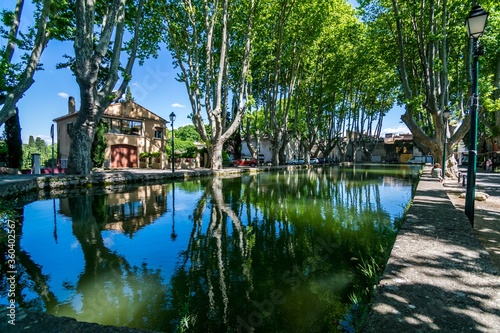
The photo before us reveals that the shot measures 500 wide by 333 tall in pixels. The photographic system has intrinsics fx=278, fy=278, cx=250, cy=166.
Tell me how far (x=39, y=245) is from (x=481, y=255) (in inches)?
246

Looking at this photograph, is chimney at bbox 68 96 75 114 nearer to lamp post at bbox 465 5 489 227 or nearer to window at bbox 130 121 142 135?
window at bbox 130 121 142 135

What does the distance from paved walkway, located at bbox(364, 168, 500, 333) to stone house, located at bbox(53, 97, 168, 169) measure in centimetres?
2607

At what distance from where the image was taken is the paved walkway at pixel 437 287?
1731 mm

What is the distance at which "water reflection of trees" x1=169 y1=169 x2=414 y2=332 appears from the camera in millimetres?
2715

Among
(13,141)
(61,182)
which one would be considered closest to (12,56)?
(61,182)

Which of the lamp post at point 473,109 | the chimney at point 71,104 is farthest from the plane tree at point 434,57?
the chimney at point 71,104

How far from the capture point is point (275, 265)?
12.7 feet

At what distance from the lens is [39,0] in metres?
13.2

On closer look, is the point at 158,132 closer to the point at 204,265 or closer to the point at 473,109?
the point at 204,265

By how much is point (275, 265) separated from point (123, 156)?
86.9ft

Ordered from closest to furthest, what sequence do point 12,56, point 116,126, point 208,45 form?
point 12,56
point 208,45
point 116,126

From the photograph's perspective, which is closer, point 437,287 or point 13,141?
point 437,287

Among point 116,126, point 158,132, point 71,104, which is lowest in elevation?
point 158,132

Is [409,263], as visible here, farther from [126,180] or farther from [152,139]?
[152,139]
